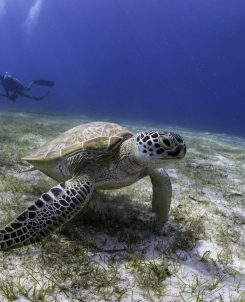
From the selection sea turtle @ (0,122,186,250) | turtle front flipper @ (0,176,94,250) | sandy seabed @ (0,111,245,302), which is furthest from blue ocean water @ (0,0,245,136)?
turtle front flipper @ (0,176,94,250)

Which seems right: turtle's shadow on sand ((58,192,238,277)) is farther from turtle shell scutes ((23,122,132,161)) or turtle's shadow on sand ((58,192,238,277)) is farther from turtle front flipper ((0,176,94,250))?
turtle shell scutes ((23,122,132,161))

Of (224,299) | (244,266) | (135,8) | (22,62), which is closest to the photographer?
(224,299)

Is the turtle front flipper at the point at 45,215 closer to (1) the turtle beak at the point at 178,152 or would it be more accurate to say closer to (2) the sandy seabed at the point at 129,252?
(2) the sandy seabed at the point at 129,252

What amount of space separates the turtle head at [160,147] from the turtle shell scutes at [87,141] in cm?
52

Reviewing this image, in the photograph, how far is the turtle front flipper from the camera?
2688mm

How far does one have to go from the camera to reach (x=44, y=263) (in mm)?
2605

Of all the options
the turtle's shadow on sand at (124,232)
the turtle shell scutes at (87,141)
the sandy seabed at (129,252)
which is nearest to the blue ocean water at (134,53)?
the sandy seabed at (129,252)

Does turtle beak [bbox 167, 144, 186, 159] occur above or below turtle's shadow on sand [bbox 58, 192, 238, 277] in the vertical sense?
above

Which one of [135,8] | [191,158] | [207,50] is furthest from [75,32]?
[191,158]

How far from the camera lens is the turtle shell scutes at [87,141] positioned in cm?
381

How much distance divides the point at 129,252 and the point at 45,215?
890 millimetres

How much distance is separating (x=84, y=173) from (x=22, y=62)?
21092cm

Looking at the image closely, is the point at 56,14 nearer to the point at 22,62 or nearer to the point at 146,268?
the point at 22,62

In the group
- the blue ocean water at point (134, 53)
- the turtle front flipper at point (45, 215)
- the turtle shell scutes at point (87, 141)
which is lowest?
the turtle front flipper at point (45, 215)
